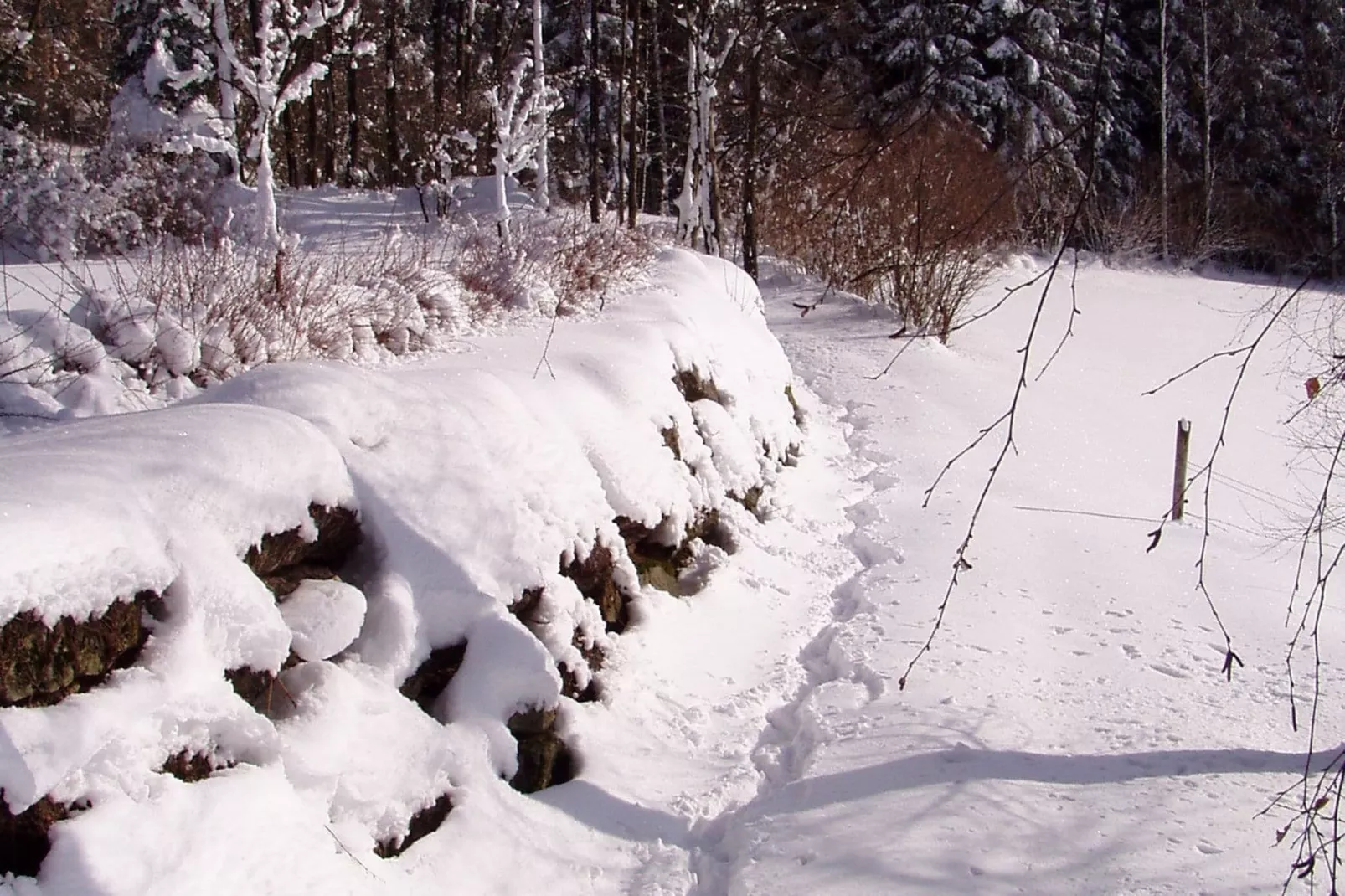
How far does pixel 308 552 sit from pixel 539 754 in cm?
115

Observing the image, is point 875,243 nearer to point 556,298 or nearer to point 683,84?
point 556,298

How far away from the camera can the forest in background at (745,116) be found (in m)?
2.91

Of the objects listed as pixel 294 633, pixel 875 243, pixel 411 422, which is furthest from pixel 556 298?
pixel 875 243

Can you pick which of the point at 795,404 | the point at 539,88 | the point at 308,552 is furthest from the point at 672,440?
the point at 539,88

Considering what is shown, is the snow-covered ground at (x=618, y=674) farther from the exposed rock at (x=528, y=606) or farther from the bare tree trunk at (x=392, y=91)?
the bare tree trunk at (x=392, y=91)

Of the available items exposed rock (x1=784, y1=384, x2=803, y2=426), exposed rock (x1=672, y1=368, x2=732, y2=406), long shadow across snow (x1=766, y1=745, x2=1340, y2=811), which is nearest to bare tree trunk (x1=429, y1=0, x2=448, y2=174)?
exposed rock (x1=784, y1=384, x2=803, y2=426)

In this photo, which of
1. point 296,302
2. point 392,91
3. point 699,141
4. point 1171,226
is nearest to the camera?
point 296,302

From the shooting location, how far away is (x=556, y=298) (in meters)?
7.65

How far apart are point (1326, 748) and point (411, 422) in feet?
14.7

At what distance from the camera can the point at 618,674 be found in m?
4.40

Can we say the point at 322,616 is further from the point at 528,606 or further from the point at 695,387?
the point at 695,387

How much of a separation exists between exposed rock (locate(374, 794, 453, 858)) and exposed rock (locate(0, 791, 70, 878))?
0.97m

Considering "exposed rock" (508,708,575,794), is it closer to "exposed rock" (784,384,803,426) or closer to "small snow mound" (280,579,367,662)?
"small snow mound" (280,579,367,662)

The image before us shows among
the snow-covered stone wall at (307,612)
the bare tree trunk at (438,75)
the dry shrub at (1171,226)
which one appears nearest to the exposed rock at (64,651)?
the snow-covered stone wall at (307,612)
